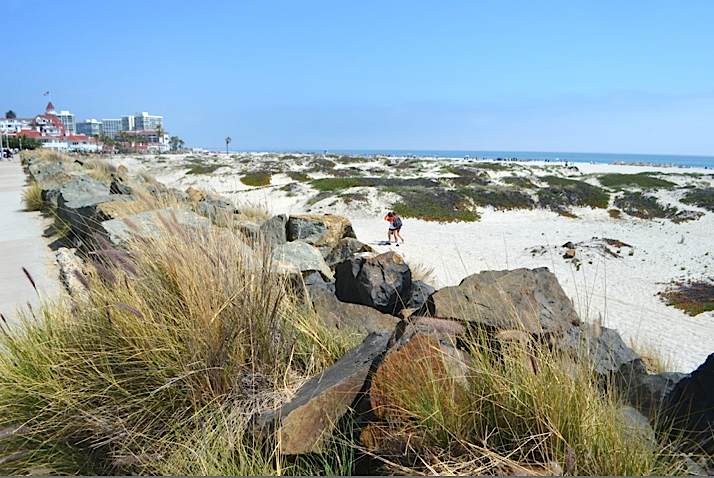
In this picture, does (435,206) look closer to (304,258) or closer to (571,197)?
(571,197)

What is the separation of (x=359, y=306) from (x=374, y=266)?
0.72 metres

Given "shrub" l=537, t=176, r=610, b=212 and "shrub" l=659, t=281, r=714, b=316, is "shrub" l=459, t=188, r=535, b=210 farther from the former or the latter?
"shrub" l=659, t=281, r=714, b=316

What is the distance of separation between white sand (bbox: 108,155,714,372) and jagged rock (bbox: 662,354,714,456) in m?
3.47

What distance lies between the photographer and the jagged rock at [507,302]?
351cm

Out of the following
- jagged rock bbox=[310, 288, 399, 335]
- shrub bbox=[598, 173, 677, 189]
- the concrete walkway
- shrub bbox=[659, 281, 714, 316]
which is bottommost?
shrub bbox=[659, 281, 714, 316]

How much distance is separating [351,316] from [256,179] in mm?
35095

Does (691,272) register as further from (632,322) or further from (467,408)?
(467,408)

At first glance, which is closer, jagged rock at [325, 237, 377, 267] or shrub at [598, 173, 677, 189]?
jagged rock at [325, 237, 377, 267]

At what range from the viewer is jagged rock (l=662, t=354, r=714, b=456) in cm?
280

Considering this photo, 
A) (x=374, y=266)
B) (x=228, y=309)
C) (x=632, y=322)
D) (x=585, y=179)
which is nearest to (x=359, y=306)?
(x=374, y=266)

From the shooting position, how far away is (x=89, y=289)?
3.45 metres

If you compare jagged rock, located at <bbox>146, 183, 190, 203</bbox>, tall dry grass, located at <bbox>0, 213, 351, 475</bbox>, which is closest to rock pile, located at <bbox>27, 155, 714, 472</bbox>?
tall dry grass, located at <bbox>0, 213, 351, 475</bbox>

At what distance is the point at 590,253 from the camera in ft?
60.3

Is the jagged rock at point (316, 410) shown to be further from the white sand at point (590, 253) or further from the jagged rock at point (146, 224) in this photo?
the white sand at point (590, 253)
